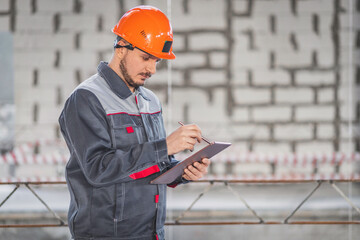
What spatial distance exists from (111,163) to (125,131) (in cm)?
Result: 14

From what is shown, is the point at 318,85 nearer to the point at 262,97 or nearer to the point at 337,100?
the point at 337,100

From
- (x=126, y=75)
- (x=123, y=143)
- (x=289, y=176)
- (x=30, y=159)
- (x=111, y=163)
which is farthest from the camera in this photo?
(x=289, y=176)

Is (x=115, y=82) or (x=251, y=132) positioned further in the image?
(x=251, y=132)

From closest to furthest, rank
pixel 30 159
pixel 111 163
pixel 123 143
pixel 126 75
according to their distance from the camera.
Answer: pixel 111 163, pixel 123 143, pixel 126 75, pixel 30 159

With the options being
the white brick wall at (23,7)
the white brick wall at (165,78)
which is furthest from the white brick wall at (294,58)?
the white brick wall at (23,7)

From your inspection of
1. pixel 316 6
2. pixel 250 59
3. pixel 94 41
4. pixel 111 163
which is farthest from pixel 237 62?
pixel 111 163

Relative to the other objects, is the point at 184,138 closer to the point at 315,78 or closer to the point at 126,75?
the point at 126,75

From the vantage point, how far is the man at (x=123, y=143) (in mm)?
1338

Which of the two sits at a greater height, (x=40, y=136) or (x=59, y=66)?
(x=59, y=66)

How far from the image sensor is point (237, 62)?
643 cm

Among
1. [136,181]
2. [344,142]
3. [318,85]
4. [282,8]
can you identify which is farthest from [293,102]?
[136,181]

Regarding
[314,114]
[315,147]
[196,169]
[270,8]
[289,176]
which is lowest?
[289,176]

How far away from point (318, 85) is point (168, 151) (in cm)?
548

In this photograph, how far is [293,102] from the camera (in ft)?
21.1
